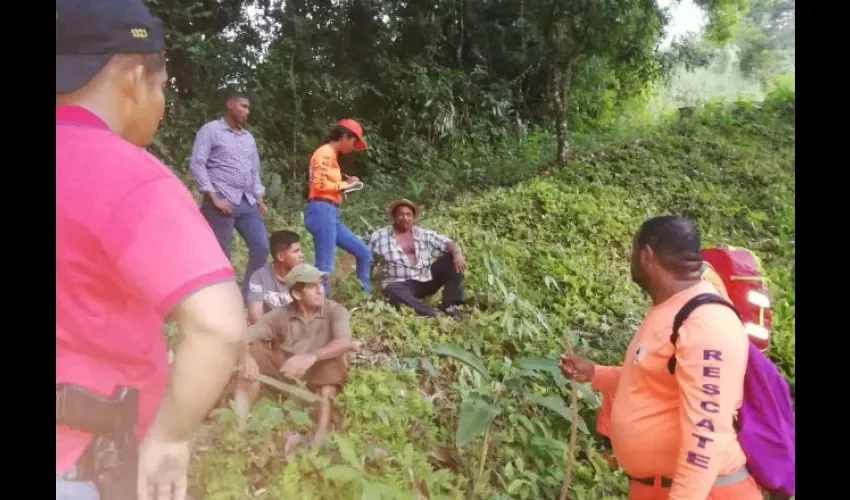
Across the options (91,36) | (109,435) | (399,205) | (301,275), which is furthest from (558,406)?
(91,36)

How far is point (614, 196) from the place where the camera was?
239 cm

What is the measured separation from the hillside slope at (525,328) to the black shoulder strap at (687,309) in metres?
0.24

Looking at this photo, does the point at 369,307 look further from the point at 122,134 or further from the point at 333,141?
the point at 122,134

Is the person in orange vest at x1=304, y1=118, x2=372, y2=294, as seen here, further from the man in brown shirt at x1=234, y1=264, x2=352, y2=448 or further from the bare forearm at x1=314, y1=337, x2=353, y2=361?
the bare forearm at x1=314, y1=337, x2=353, y2=361

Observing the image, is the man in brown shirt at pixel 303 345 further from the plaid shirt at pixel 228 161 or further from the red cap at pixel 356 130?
the red cap at pixel 356 130

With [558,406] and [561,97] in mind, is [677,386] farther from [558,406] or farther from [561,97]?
[561,97]

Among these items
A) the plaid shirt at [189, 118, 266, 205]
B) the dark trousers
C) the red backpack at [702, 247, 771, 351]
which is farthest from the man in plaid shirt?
the red backpack at [702, 247, 771, 351]

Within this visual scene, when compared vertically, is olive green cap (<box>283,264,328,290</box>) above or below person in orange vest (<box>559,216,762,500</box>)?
above

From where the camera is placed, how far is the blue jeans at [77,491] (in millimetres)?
2225

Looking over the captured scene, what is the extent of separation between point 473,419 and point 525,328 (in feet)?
1.22

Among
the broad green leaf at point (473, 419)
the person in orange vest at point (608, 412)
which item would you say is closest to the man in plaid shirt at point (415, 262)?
the broad green leaf at point (473, 419)

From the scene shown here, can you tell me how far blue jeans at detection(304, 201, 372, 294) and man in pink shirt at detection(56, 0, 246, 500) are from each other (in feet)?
1.12

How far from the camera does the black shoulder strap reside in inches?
75.8

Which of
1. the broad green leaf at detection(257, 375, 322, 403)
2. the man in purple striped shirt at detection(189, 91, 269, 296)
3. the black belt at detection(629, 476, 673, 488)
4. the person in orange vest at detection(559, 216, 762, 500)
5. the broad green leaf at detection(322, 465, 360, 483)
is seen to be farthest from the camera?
the man in purple striped shirt at detection(189, 91, 269, 296)
